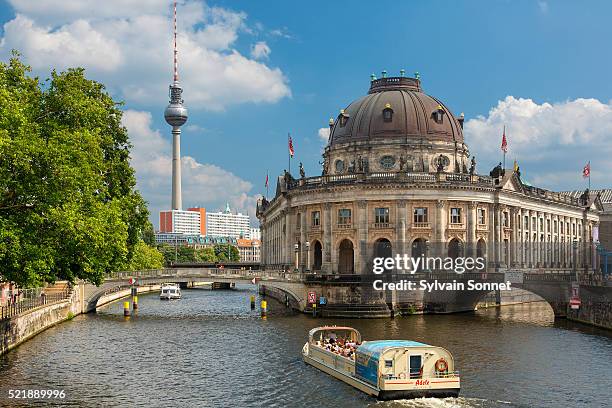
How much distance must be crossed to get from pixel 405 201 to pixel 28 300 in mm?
46173

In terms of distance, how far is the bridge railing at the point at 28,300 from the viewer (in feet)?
199

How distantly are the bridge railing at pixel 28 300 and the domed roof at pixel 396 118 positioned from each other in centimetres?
4865

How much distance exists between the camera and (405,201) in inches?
3772

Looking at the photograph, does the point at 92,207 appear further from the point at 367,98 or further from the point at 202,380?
the point at 367,98

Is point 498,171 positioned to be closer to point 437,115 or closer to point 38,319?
point 437,115

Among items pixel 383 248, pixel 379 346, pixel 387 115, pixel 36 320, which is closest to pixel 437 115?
pixel 387 115

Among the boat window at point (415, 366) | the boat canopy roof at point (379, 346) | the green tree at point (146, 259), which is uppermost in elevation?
the green tree at point (146, 259)

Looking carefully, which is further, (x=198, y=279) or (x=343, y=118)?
(x=343, y=118)

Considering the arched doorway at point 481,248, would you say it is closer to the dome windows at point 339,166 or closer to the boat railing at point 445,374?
the dome windows at point 339,166

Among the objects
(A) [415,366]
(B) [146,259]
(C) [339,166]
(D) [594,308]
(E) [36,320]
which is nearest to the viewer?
(A) [415,366]

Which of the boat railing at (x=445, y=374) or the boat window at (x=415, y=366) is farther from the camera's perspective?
the boat window at (x=415, y=366)

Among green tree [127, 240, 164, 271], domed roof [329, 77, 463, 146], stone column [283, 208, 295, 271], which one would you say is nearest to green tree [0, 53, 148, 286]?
stone column [283, 208, 295, 271]

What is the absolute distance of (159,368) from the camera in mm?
53000

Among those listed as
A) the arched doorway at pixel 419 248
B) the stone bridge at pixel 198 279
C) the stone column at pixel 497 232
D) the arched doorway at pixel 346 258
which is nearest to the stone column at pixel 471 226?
the stone column at pixel 497 232
